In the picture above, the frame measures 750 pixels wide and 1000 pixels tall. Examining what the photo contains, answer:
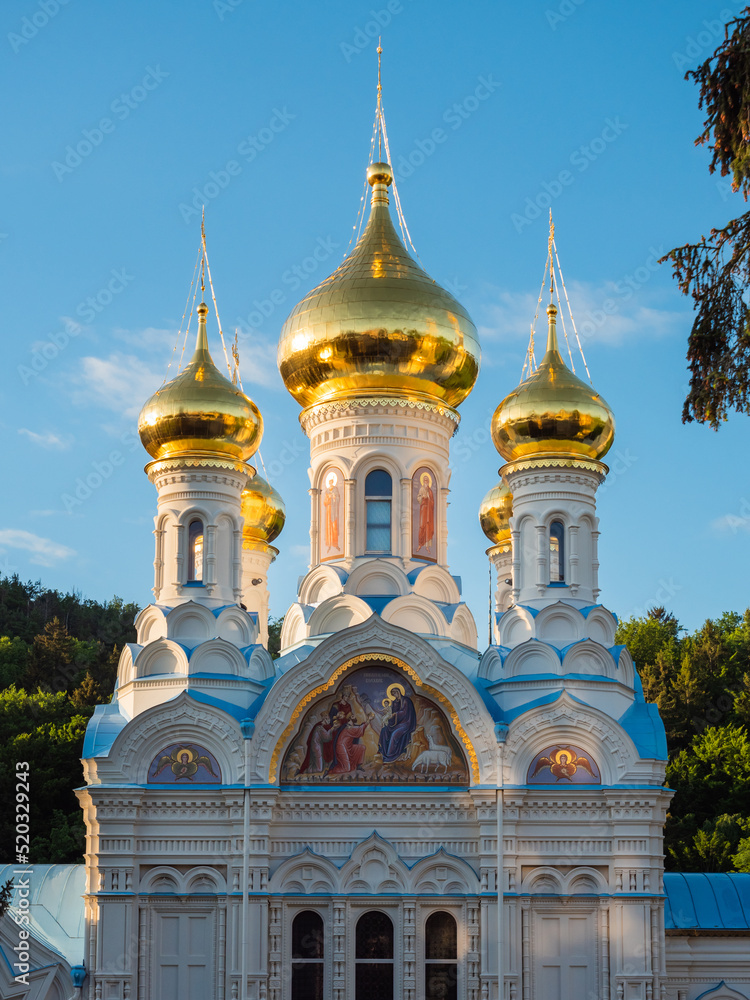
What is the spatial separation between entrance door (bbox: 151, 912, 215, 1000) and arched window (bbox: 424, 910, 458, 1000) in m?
2.54

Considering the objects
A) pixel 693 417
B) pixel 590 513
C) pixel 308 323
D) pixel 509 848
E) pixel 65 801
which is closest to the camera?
pixel 693 417

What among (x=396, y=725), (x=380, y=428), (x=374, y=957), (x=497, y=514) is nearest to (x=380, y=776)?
(x=396, y=725)

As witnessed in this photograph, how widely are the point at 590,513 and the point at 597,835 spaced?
4.16 meters

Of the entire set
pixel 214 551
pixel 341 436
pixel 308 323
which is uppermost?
pixel 308 323

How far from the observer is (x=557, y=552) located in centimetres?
1856

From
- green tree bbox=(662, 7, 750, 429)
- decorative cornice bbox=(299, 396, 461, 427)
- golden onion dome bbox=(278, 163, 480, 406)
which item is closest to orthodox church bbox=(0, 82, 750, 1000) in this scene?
decorative cornice bbox=(299, 396, 461, 427)

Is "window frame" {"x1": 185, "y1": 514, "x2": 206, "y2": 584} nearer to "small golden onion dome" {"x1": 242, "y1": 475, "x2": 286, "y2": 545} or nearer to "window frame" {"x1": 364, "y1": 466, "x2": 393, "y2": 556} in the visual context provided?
"window frame" {"x1": 364, "y1": 466, "x2": 393, "y2": 556}

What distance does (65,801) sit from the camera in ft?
100.0

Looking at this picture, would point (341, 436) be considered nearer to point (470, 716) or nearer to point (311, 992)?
point (470, 716)

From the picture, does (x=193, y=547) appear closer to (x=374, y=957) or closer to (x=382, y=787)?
(x=382, y=787)

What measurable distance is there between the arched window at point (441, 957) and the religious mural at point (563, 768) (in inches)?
77.5

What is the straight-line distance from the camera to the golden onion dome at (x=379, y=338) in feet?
63.8

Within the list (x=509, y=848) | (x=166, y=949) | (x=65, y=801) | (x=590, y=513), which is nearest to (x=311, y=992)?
(x=166, y=949)

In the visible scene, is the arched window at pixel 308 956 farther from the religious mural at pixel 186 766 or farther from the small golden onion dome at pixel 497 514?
the small golden onion dome at pixel 497 514
